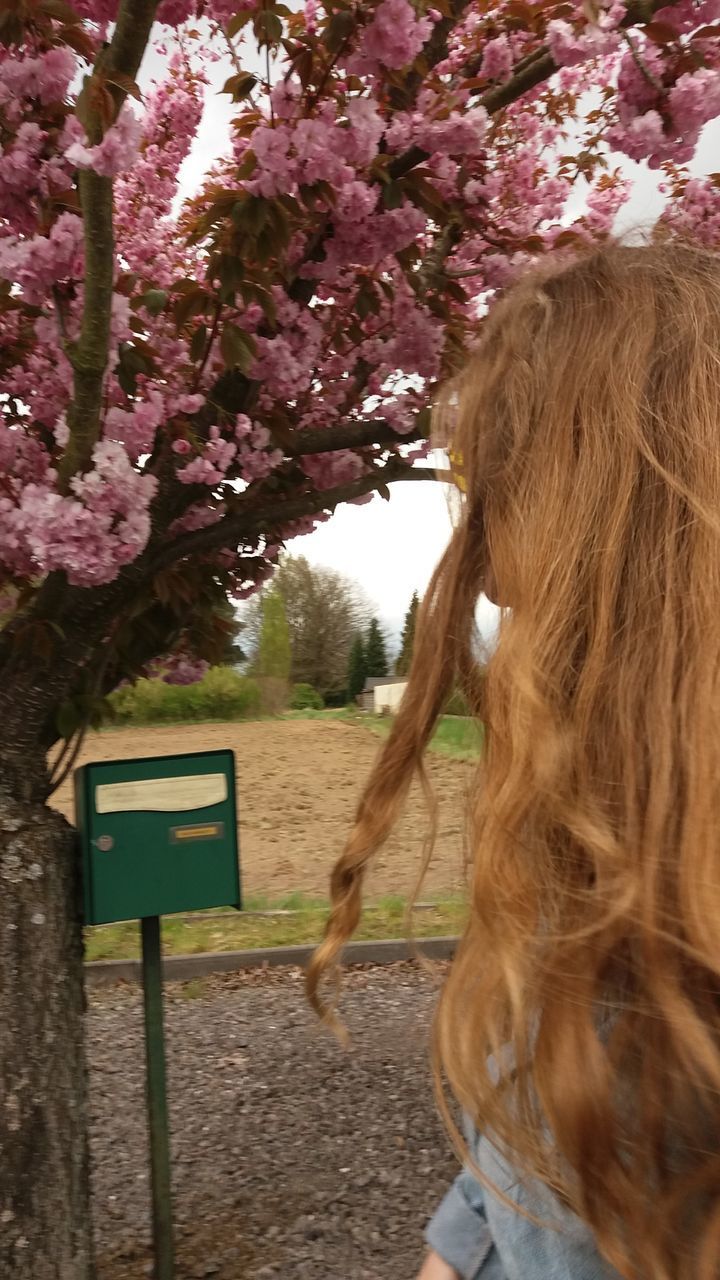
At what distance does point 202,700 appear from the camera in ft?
37.1

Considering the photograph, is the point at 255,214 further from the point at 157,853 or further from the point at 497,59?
the point at 157,853

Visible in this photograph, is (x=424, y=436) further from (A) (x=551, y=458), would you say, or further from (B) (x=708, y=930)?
(B) (x=708, y=930)

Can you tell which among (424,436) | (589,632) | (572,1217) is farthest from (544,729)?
(424,436)

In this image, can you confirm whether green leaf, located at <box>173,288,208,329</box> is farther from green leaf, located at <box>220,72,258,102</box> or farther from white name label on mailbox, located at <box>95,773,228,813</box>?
white name label on mailbox, located at <box>95,773,228,813</box>

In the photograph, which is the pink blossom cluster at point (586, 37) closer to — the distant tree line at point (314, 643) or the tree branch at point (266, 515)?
the tree branch at point (266, 515)

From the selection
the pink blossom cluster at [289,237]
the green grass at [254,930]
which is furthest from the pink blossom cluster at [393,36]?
the green grass at [254,930]

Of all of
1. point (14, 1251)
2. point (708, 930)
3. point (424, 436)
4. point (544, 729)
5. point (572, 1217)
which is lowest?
point (14, 1251)

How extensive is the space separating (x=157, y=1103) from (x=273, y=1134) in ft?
3.67

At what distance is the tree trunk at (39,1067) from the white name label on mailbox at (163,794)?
141 millimetres

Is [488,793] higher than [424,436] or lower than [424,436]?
lower

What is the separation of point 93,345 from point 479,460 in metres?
1.05

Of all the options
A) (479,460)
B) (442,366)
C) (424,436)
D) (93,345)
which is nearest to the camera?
(479,460)

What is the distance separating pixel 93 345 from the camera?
160cm

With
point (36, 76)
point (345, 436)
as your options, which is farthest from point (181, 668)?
point (36, 76)
